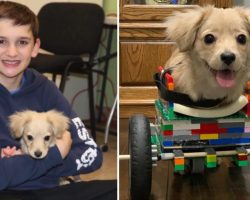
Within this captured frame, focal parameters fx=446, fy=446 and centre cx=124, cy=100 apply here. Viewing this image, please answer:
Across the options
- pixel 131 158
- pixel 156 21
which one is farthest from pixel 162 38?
pixel 131 158

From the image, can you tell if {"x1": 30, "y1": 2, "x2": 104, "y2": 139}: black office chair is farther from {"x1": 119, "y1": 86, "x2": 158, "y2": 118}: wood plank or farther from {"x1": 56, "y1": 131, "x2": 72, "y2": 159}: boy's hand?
{"x1": 56, "y1": 131, "x2": 72, "y2": 159}: boy's hand

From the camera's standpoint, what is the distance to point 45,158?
1.12m

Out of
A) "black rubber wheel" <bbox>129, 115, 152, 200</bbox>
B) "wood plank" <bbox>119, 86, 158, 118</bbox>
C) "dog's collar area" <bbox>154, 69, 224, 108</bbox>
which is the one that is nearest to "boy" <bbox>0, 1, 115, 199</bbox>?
"black rubber wheel" <bbox>129, 115, 152, 200</bbox>

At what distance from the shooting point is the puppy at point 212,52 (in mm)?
1313

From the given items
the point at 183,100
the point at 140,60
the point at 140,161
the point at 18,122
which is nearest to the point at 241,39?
the point at 183,100

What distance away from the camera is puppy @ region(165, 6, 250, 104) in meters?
1.31

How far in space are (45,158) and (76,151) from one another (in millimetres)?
101

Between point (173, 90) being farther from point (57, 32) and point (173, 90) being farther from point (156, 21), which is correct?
point (57, 32)

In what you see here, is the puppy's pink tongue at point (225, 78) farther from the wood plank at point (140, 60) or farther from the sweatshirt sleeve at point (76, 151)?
the wood plank at point (140, 60)

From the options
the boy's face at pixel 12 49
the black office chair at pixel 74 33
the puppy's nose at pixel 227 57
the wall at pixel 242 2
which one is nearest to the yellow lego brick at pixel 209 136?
the puppy's nose at pixel 227 57

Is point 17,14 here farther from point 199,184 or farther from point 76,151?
point 199,184

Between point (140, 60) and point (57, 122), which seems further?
point (140, 60)

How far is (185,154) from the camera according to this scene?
1.41 metres

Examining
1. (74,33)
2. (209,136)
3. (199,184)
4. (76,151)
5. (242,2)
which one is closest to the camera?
(76,151)
